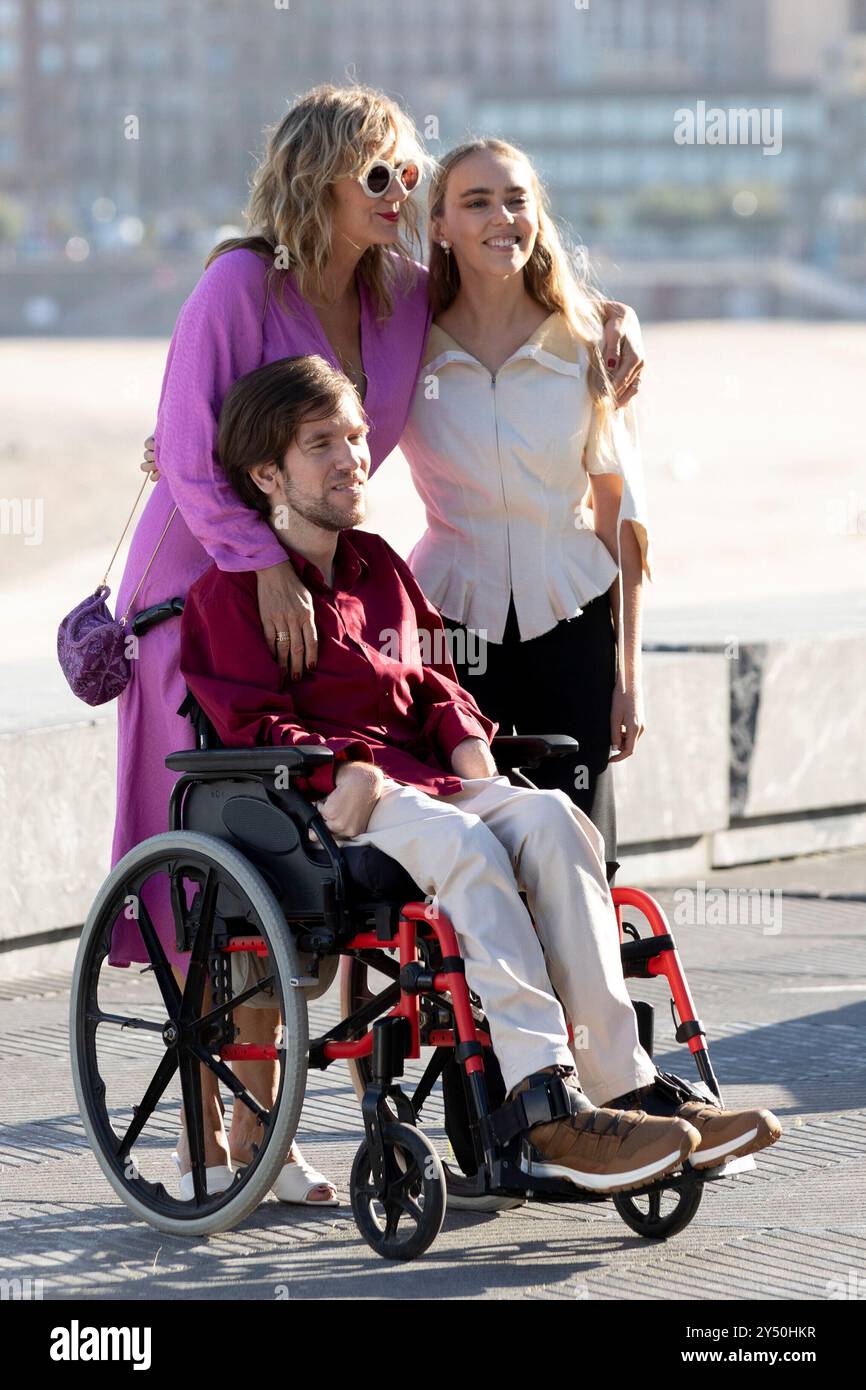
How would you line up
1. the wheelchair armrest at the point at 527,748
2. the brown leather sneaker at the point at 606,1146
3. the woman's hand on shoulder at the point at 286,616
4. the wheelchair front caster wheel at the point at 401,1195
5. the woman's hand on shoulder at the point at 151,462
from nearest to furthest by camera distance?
1. the brown leather sneaker at the point at 606,1146
2. the wheelchair front caster wheel at the point at 401,1195
3. the woman's hand on shoulder at the point at 286,616
4. the wheelchair armrest at the point at 527,748
5. the woman's hand on shoulder at the point at 151,462

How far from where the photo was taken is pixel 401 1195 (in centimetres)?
370

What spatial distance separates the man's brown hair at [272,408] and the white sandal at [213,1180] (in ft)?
3.92

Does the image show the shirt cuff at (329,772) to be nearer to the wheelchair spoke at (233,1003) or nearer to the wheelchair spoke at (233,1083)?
the wheelchair spoke at (233,1003)

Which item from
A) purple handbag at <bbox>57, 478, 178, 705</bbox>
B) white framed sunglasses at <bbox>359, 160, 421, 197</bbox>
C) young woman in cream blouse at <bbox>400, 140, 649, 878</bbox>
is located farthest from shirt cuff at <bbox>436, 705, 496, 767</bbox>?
white framed sunglasses at <bbox>359, 160, 421, 197</bbox>

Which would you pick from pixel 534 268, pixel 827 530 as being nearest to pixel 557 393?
pixel 534 268

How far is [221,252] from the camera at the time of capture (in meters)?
4.19

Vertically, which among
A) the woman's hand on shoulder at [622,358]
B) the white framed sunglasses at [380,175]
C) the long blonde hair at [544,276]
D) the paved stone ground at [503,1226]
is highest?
the white framed sunglasses at [380,175]

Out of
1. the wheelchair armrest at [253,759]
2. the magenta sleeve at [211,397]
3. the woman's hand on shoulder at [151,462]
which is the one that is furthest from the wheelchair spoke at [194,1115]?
the woman's hand on shoulder at [151,462]

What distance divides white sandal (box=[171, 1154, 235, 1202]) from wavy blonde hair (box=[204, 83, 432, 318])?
162cm

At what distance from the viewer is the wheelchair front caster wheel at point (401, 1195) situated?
362 cm

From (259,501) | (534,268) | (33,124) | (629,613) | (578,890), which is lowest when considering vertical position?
(578,890)

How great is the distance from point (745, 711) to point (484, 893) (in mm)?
4087
